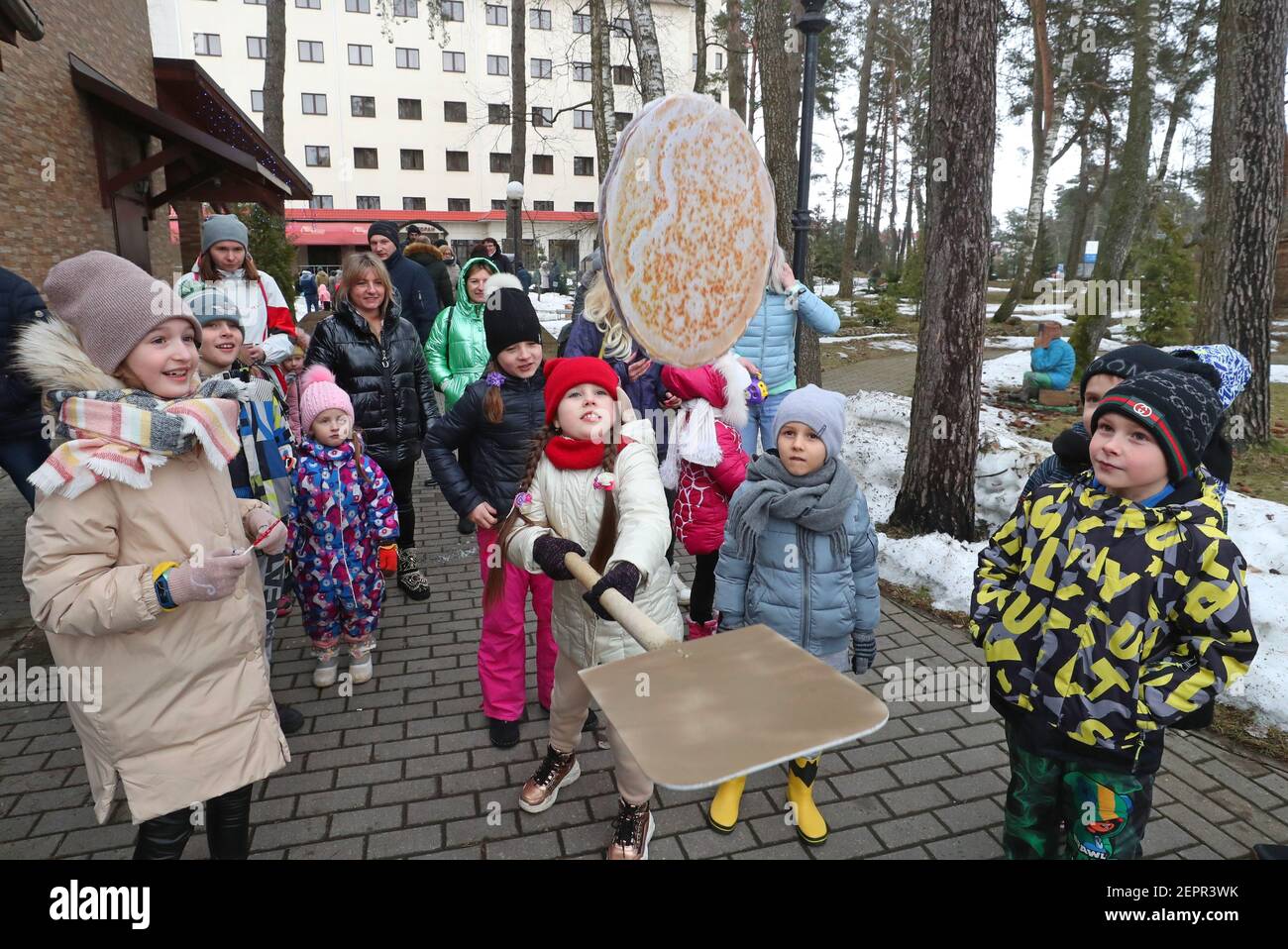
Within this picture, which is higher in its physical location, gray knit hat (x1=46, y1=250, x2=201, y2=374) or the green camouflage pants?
gray knit hat (x1=46, y1=250, x2=201, y2=374)

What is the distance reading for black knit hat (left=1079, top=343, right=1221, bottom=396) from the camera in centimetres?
262

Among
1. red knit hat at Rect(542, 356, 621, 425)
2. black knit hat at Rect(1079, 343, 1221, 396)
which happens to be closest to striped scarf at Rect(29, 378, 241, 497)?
red knit hat at Rect(542, 356, 621, 425)

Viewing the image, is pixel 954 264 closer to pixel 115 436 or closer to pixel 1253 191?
pixel 1253 191

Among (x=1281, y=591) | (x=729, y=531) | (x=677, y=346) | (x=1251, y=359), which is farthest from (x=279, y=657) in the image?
(x=1251, y=359)

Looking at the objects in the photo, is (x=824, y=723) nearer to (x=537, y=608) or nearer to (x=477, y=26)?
(x=537, y=608)

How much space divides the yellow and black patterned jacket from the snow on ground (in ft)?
5.38

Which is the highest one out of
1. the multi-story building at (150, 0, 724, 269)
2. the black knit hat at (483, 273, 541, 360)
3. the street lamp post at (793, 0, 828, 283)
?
the multi-story building at (150, 0, 724, 269)

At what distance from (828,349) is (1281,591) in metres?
13.3

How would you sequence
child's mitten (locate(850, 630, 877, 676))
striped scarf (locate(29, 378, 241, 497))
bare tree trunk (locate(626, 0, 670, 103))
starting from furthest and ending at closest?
bare tree trunk (locate(626, 0, 670, 103))
child's mitten (locate(850, 630, 877, 676))
striped scarf (locate(29, 378, 241, 497))

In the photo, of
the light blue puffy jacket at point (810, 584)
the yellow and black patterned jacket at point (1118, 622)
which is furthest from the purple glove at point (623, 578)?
the yellow and black patterned jacket at point (1118, 622)

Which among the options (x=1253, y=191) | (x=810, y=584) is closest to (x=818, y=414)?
(x=810, y=584)

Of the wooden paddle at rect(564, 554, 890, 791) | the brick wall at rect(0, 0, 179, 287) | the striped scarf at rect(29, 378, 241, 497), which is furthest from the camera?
the brick wall at rect(0, 0, 179, 287)

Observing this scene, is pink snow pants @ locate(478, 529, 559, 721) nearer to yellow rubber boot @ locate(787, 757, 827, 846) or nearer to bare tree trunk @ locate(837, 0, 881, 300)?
yellow rubber boot @ locate(787, 757, 827, 846)

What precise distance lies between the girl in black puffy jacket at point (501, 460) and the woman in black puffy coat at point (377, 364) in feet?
3.69
